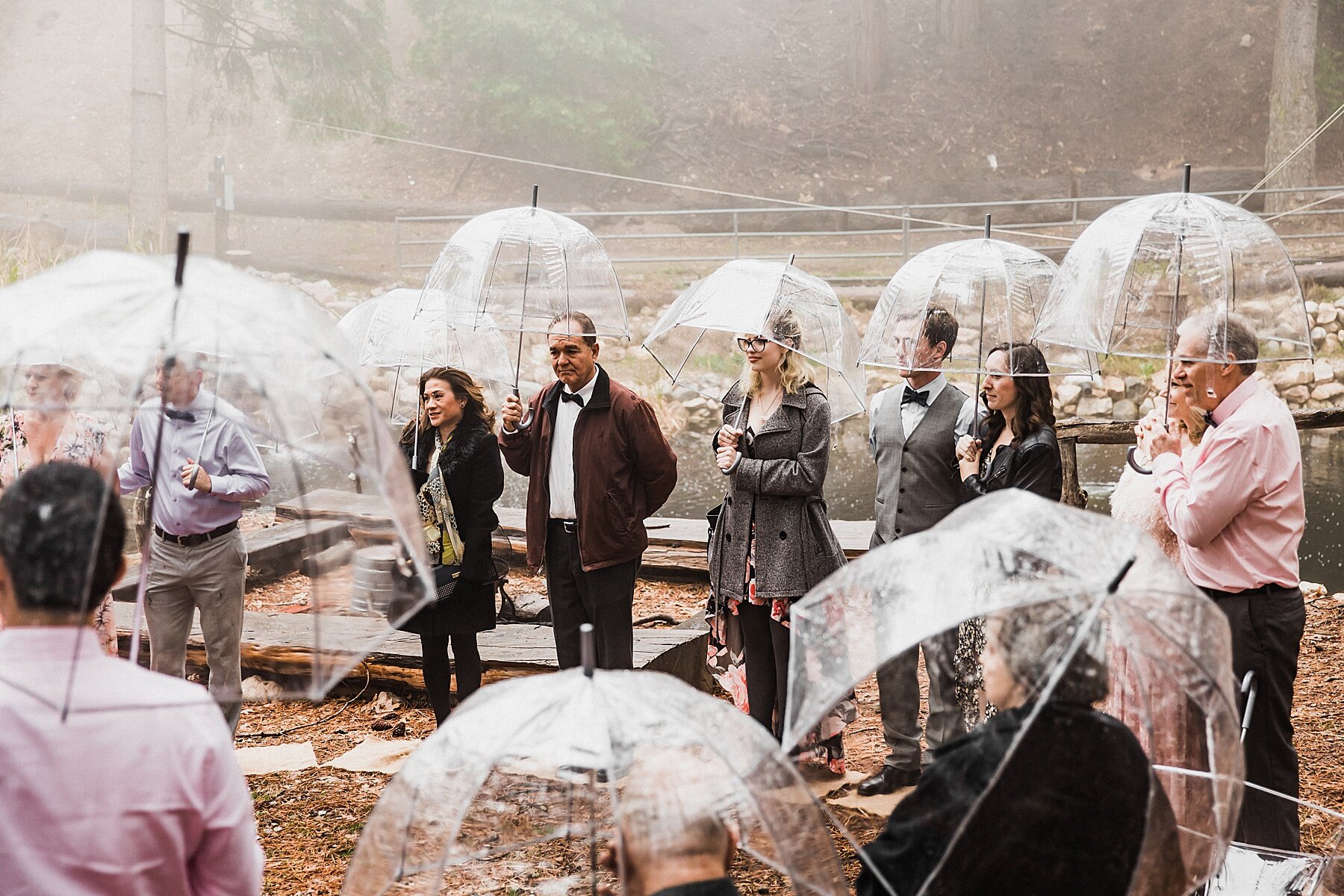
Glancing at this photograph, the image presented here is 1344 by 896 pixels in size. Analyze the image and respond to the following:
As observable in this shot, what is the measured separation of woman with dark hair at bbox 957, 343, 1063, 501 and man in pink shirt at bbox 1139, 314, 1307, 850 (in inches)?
25.3

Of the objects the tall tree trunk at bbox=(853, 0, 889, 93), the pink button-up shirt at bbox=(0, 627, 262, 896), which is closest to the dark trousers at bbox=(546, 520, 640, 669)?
the pink button-up shirt at bbox=(0, 627, 262, 896)

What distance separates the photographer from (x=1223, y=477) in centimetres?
340

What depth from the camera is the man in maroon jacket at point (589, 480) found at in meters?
4.78

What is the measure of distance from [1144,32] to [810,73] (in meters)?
8.06

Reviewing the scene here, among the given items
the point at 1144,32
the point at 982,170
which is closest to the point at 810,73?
the point at 982,170

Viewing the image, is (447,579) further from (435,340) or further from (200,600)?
(435,340)

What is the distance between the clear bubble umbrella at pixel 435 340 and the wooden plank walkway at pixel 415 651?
1367 millimetres

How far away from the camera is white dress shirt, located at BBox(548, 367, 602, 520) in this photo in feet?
16.0

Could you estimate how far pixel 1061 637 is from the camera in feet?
6.77

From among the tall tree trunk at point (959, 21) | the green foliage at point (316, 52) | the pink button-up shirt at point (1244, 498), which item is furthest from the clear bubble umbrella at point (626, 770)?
the tall tree trunk at point (959, 21)

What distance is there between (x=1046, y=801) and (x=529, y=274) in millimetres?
3355

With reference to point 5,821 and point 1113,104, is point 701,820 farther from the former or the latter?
point 1113,104

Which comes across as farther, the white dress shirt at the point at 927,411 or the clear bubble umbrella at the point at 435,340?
the clear bubble umbrella at the point at 435,340

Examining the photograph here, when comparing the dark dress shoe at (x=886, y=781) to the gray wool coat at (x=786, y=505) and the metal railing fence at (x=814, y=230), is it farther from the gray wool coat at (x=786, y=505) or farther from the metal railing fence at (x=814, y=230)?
the metal railing fence at (x=814, y=230)
